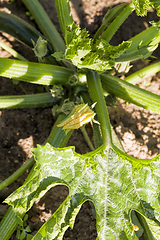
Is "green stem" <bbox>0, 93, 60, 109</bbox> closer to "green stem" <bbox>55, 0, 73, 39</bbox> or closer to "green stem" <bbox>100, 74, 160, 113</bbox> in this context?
"green stem" <bbox>100, 74, 160, 113</bbox>

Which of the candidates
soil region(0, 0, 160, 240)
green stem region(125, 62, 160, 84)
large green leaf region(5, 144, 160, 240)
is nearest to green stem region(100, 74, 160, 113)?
soil region(0, 0, 160, 240)

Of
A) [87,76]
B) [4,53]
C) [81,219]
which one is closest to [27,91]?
[4,53]

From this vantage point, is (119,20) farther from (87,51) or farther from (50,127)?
(50,127)

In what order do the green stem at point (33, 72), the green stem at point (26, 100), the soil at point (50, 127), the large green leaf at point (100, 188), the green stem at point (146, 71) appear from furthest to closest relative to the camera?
the green stem at point (146, 71), the soil at point (50, 127), the green stem at point (26, 100), the green stem at point (33, 72), the large green leaf at point (100, 188)

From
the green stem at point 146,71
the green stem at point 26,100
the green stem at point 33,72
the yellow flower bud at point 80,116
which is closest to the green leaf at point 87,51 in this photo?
the green stem at point 33,72

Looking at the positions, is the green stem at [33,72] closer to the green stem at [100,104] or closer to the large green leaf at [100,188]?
the green stem at [100,104]

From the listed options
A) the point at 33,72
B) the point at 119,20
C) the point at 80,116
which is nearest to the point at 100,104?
the point at 80,116
